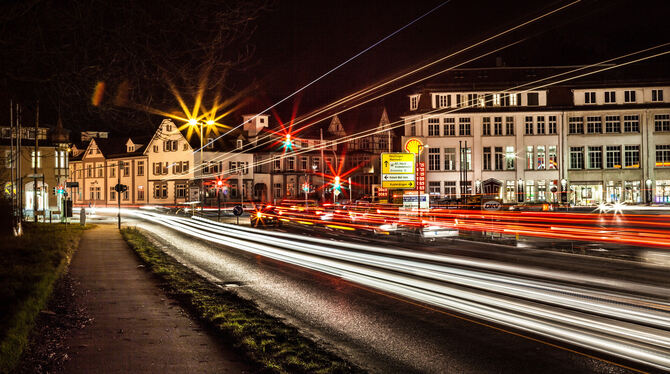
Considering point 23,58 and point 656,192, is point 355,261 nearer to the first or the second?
point 23,58

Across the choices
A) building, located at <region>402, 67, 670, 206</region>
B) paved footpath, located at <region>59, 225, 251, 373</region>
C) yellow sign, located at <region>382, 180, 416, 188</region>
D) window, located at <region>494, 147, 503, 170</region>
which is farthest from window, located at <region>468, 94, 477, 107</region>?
paved footpath, located at <region>59, 225, 251, 373</region>

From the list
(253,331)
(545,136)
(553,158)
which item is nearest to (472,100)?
(545,136)

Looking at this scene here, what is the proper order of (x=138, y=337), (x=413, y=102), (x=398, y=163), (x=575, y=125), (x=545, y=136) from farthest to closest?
(x=413, y=102) < (x=545, y=136) < (x=575, y=125) < (x=398, y=163) < (x=138, y=337)

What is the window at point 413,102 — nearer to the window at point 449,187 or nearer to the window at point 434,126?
the window at point 434,126

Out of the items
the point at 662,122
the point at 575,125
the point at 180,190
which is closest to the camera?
the point at 662,122

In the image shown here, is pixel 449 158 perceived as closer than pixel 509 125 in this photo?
No

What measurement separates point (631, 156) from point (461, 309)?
63215mm

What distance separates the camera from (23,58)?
8.17 m

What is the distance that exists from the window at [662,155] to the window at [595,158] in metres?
5.98

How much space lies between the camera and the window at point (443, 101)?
65.4 m

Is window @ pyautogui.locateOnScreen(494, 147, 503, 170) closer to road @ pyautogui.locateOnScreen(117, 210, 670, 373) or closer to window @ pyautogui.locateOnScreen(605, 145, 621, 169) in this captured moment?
window @ pyautogui.locateOnScreen(605, 145, 621, 169)

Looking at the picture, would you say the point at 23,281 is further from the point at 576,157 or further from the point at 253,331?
the point at 576,157

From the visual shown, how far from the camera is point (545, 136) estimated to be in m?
65.2

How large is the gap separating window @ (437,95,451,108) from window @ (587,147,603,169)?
58.6 feet
